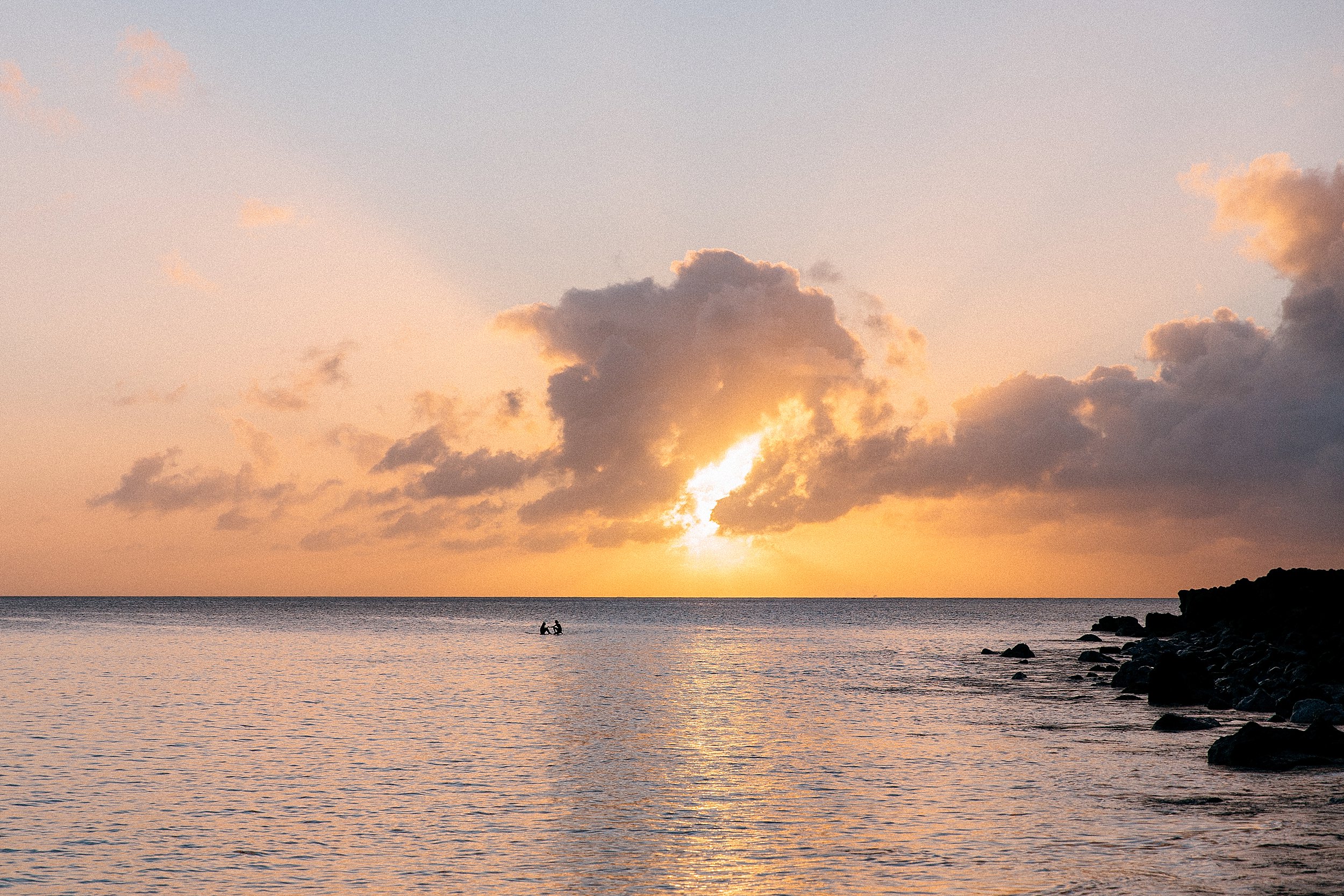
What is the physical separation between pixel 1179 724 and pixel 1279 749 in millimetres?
9088

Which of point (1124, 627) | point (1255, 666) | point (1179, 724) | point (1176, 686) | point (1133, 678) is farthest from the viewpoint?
point (1124, 627)

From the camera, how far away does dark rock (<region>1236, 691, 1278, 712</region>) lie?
46.2m

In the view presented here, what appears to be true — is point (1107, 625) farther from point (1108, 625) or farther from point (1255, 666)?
point (1255, 666)

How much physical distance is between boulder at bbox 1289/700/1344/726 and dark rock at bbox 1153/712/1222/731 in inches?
114

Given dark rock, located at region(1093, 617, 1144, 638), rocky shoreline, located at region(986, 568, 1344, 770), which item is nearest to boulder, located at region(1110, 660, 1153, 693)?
rocky shoreline, located at region(986, 568, 1344, 770)

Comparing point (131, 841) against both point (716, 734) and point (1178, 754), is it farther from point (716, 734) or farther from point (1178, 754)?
point (1178, 754)

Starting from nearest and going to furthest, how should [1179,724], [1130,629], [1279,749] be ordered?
[1279,749]
[1179,724]
[1130,629]

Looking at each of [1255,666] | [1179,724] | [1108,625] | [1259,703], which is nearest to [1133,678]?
[1255,666]

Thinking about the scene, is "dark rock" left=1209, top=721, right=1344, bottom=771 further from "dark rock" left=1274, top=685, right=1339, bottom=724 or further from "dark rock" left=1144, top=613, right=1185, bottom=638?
"dark rock" left=1144, top=613, right=1185, bottom=638

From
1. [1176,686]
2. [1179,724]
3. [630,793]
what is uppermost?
[1176,686]

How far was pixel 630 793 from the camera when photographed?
29.5 meters

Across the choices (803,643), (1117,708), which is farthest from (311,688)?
(803,643)

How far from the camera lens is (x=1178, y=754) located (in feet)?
115

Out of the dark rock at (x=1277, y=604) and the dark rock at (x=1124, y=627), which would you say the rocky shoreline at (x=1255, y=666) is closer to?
the dark rock at (x=1277, y=604)
